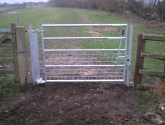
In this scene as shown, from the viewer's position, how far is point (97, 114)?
4.66 m

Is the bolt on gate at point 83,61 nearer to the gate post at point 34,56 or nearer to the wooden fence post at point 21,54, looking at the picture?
the gate post at point 34,56

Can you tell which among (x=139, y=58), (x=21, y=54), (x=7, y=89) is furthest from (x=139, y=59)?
(x=7, y=89)

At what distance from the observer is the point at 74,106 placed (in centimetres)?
498

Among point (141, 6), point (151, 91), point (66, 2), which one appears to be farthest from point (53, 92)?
point (66, 2)

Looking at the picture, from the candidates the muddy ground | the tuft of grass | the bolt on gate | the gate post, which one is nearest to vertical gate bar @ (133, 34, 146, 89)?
the bolt on gate

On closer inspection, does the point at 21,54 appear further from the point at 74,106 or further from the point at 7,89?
the point at 74,106

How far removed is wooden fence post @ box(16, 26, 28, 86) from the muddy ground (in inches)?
13.0

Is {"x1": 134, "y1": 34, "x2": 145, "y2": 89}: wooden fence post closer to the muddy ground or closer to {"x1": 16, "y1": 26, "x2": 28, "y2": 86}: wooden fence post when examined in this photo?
the muddy ground

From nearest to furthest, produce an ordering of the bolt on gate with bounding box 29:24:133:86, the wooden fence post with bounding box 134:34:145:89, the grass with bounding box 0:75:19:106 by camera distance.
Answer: the grass with bounding box 0:75:19:106 < the wooden fence post with bounding box 134:34:145:89 < the bolt on gate with bounding box 29:24:133:86

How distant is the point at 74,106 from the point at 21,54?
6.63ft

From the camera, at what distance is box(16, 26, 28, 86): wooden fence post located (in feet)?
18.8

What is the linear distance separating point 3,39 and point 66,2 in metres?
79.5

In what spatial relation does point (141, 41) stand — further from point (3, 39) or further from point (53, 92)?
point (3, 39)

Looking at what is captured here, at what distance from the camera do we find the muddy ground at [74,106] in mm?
4469
